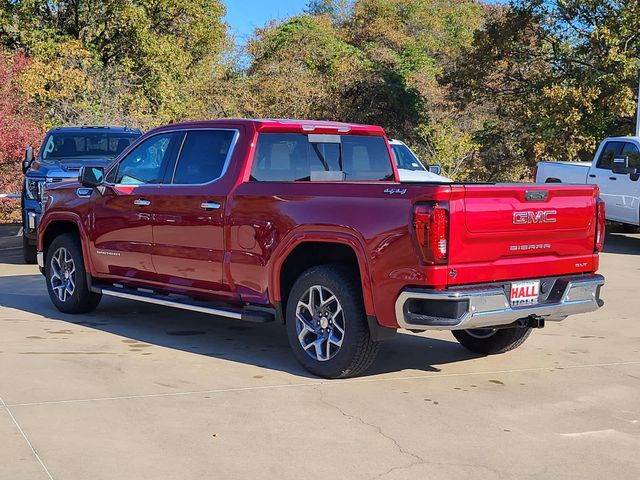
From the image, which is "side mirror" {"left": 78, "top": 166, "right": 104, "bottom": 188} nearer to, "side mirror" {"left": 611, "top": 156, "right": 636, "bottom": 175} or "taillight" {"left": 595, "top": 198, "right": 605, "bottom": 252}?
"taillight" {"left": 595, "top": 198, "right": 605, "bottom": 252}

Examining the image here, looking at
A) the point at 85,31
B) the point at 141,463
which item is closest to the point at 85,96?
the point at 85,31

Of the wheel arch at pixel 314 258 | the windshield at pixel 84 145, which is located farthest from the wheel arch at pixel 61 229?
the windshield at pixel 84 145

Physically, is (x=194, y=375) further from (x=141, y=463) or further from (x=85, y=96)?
(x=85, y=96)

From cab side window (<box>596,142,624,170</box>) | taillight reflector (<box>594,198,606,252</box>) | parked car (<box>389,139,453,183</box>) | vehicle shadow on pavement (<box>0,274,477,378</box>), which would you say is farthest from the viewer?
cab side window (<box>596,142,624,170</box>)

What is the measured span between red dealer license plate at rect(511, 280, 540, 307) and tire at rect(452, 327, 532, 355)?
3.36 feet

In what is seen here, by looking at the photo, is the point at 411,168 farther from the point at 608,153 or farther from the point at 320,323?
the point at 320,323

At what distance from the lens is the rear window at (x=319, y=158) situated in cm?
739

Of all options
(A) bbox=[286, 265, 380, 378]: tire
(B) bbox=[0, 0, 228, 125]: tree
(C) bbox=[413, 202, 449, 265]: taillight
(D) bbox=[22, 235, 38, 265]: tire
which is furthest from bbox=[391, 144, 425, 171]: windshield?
(B) bbox=[0, 0, 228, 125]: tree

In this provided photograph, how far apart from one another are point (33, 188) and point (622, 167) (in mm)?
9481

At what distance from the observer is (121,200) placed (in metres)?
8.31

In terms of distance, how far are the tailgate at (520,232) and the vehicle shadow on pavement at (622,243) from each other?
8851mm

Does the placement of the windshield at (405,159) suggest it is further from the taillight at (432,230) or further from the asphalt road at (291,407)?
the taillight at (432,230)

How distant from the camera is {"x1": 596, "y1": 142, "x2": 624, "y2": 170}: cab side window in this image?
53.3 ft

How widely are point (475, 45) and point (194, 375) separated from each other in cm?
2243
